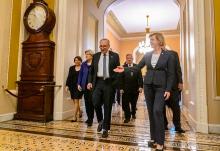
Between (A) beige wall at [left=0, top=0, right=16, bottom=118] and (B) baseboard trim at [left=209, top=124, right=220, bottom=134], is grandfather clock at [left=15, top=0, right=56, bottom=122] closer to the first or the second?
(A) beige wall at [left=0, top=0, right=16, bottom=118]

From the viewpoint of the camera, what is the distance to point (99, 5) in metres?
6.63

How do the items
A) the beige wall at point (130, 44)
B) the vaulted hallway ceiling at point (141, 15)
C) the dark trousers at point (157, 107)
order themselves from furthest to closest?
1. the beige wall at point (130, 44)
2. the vaulted hallway ceiling at point (141, 15)
3. the dark trousers at point (157, 107)

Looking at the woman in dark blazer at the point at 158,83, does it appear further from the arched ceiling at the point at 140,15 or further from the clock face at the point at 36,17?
the arched ceiling at the point at 140,15

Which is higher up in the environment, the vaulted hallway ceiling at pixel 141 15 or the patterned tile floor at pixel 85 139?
the vaulted hallway ceiling at pixel 141 15

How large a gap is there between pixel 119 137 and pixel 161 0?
637 centimetres

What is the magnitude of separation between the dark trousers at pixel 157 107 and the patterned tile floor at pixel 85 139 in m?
0.27

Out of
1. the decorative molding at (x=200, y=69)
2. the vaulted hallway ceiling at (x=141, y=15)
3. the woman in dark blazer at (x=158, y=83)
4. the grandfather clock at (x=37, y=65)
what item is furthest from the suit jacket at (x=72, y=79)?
the vaulted hallway ceiling at (x=141, y=15)

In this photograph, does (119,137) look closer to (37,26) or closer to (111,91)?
(111,91)

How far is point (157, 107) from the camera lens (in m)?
2.21

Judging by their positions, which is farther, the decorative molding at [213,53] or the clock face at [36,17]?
the clock face at [36,17]

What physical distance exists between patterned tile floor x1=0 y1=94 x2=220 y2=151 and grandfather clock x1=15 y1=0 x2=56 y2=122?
0.53 metres

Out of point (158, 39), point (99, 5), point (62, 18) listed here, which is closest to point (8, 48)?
point (62, 18)

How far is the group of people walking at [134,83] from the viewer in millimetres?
2252

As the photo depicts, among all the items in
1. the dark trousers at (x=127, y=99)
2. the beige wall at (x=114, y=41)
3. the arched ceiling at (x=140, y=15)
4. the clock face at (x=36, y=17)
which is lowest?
the dark trousers at (x=127, y=99)
